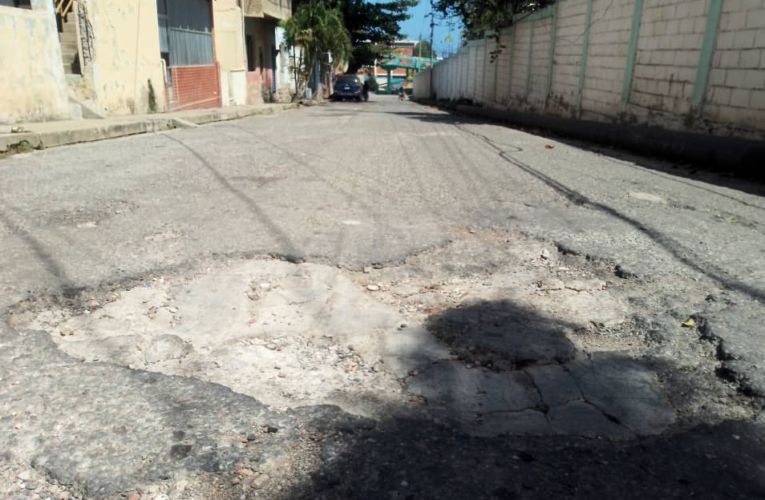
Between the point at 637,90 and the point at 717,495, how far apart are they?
9.48m

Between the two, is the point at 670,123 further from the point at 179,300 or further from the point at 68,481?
the point at 68,481

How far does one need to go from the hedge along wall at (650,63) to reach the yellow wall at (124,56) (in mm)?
9764

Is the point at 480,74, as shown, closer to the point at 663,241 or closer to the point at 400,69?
the point at 663,241

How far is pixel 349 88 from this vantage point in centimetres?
3503

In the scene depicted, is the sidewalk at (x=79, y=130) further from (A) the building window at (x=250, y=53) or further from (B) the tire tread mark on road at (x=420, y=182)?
(A) the building window at (x=250, y=53)

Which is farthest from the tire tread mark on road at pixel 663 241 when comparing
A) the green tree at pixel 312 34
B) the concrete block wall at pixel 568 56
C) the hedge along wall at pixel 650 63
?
the green tree at pixel 312 34

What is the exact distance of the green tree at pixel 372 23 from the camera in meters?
39.2

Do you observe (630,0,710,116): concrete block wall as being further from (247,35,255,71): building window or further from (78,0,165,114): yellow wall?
(247,35,255,71): building window

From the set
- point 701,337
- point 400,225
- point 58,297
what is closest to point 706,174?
point 400,225

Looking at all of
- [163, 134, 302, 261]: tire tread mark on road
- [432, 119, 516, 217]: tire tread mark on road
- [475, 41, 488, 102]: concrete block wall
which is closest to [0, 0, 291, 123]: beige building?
[163, 134, 302, 261]: tire tread mark on road

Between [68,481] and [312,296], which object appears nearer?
[68,481]

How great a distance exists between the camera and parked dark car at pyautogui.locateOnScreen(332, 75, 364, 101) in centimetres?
3506

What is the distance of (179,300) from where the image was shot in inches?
119

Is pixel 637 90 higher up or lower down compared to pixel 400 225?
higher up
